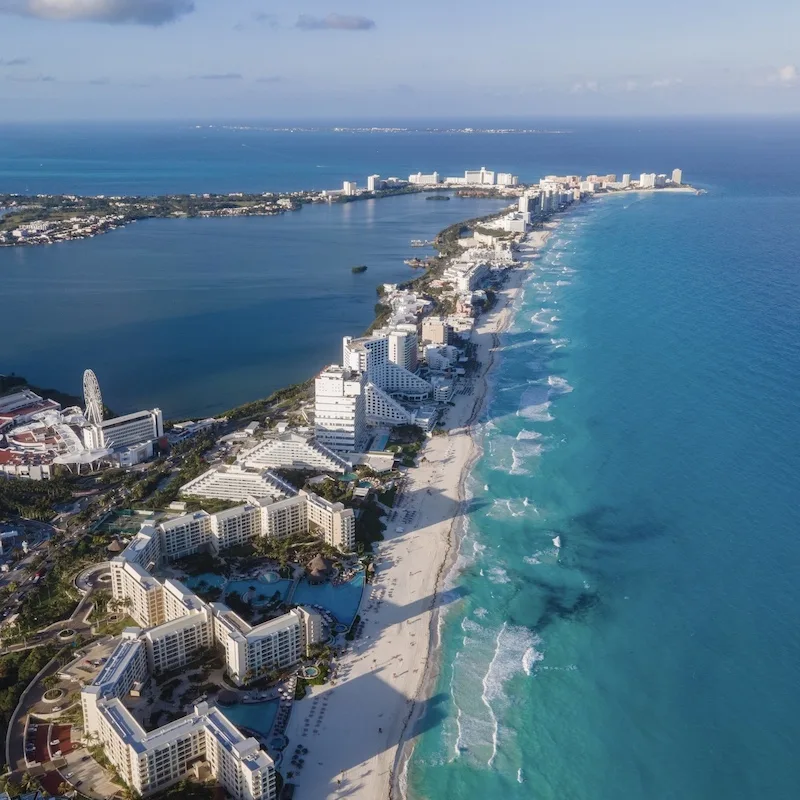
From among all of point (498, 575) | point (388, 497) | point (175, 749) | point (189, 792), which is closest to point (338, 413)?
point (388, 497)

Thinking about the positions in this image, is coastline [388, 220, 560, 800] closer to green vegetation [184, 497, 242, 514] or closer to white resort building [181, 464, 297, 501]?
white resort building [181, 464, 297, 501]

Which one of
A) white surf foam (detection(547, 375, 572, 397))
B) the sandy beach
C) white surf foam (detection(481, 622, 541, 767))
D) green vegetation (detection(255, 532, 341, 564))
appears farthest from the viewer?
white surf foam (detection(547, 375, 572, 397))

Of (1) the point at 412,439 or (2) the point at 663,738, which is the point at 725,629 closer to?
(2) the point at 663,738

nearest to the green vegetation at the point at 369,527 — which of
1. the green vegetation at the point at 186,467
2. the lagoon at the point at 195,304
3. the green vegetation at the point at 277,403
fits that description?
the green vegetation at the point at 186,467

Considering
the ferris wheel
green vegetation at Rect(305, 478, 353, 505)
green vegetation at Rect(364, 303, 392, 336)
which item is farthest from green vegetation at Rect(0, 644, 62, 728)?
green vegetation at Rect(364, 303, 392, 336)

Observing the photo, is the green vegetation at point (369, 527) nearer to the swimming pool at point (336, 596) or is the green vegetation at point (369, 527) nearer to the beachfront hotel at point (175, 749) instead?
the swimming pool at point (336, 596)

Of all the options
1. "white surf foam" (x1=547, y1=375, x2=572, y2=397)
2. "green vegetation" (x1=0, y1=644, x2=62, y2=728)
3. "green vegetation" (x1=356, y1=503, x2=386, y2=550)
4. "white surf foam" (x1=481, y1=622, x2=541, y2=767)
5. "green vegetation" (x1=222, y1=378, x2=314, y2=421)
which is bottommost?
"white surf foam" (x1=481, y1=622, x2=541, y2=767)

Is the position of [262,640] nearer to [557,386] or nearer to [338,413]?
[338,413]
